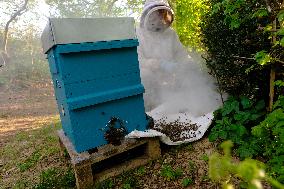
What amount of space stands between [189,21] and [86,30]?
346 centimetres

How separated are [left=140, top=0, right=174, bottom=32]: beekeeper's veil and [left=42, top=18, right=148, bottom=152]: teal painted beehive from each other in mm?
1779

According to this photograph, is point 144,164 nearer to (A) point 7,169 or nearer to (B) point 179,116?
(B) point 179,116

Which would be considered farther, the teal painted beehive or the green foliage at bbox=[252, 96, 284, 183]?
the teal painted beehive

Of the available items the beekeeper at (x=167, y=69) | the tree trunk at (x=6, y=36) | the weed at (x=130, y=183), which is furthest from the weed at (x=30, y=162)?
the tree trunk at (x=6, y=36)

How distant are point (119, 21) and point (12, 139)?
16.6 feet

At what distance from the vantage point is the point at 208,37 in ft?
15.6

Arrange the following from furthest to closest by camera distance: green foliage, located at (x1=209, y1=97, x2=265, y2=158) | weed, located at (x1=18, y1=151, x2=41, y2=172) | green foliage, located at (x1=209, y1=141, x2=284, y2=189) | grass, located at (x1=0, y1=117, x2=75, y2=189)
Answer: weed, located at (x1=18, y1=151, x2=41, y2=172) → grass, located at (x1=0, y1=117, x2=75, y2=189) → green foliage, located at (x1=209, y1=97, x2=265, y2=158) → green foliage, located at (x1=209, y1=141, x2=284, y2=189)

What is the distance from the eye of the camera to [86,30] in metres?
3.51

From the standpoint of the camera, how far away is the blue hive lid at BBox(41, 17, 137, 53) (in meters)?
3.35

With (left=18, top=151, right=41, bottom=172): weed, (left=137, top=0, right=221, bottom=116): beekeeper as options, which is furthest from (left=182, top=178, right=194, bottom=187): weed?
(left=18, top=151, right=41, bottom=172): weed

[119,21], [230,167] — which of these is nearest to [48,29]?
[119,21]

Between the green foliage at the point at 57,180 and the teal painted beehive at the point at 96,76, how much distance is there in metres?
0.57

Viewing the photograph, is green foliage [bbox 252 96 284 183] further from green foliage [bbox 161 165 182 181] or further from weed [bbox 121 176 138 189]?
weed [bbox 121 176 138 189]

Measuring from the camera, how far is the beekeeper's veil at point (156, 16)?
5441 millimetres
